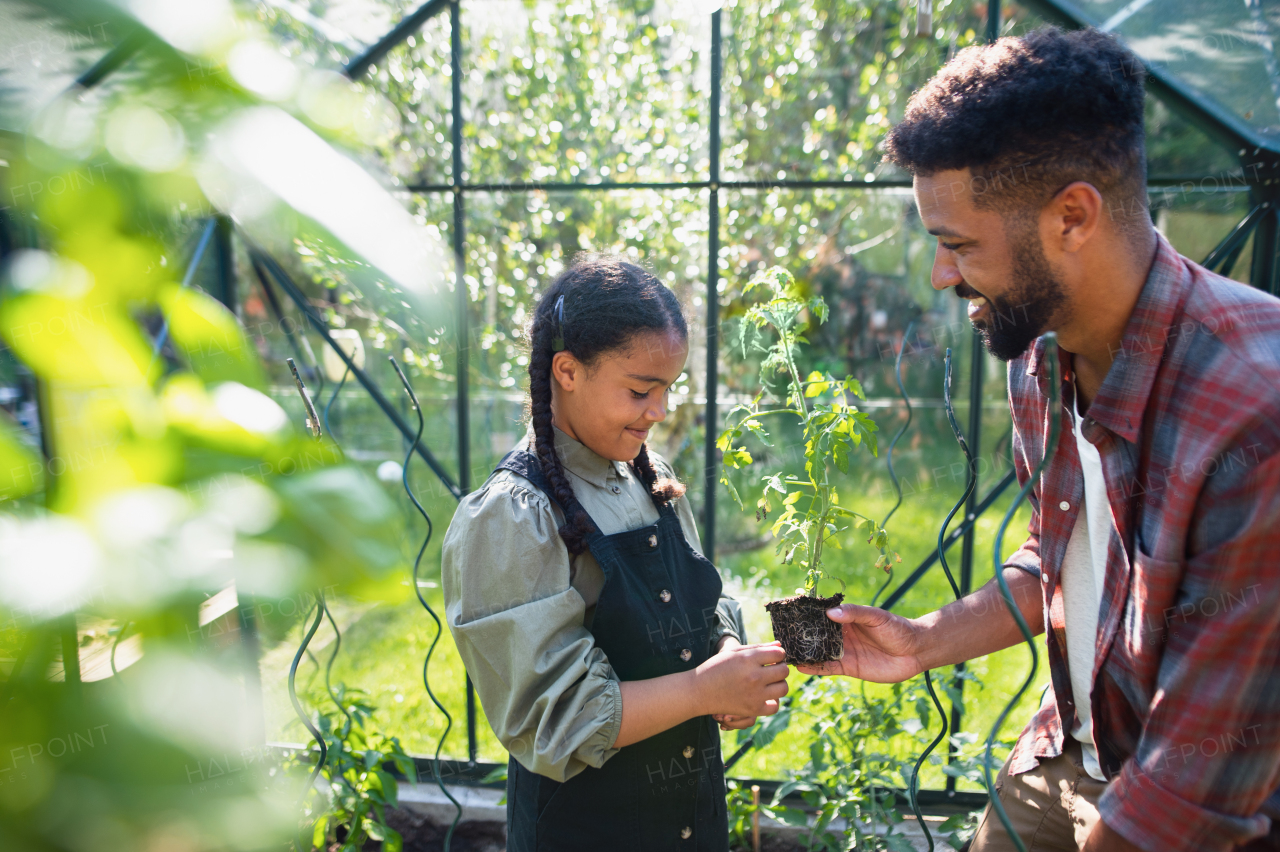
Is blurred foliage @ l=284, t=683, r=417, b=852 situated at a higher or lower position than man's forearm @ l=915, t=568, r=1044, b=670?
lower

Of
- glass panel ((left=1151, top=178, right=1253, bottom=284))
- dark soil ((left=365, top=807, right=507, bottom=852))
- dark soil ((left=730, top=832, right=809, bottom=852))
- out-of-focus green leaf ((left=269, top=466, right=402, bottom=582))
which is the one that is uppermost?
glass panel ((left=1151, top=178, right=1253, bottom=284))

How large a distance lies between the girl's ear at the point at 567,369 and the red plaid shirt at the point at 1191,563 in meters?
0.91

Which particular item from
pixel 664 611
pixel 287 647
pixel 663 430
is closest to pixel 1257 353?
pixel 664 611

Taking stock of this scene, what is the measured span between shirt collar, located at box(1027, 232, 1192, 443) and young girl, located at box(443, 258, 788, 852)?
2.26 ft

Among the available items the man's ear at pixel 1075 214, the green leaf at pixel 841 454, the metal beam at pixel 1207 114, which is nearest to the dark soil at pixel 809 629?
the green leaf at pixel 841 454

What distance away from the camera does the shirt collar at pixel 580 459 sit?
156 cm

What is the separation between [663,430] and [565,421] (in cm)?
239

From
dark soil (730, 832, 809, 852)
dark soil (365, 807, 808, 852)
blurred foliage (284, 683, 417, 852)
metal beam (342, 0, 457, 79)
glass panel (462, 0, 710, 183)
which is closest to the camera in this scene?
blurred foliage (284, 683, 417, 852)

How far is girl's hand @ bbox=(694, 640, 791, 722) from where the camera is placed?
1354 mm

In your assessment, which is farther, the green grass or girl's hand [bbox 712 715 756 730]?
the green grass

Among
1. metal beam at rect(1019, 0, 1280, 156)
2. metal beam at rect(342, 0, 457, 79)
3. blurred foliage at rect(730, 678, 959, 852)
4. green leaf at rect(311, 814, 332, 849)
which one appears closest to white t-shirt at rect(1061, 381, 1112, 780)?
blurred foliage at rect(730, 678, 959, 852)

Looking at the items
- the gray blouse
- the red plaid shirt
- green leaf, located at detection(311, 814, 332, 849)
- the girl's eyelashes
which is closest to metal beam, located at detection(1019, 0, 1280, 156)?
the red plaid shirt

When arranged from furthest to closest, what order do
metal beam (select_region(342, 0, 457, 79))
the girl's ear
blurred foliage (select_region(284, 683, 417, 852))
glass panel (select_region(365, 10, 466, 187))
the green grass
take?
glass panel (select_region(365, 10, 466, 187)) < the green grass < metal beam (select_region(342, 0, 457, 79)) < blurred foliage (select_region(284, 683, 417, 852)) < the girl's ear

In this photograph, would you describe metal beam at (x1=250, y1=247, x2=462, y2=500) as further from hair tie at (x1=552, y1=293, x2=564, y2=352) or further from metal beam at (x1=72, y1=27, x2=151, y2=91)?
metal beam at (x1=72, y1=27, x2=151, y2=91)
